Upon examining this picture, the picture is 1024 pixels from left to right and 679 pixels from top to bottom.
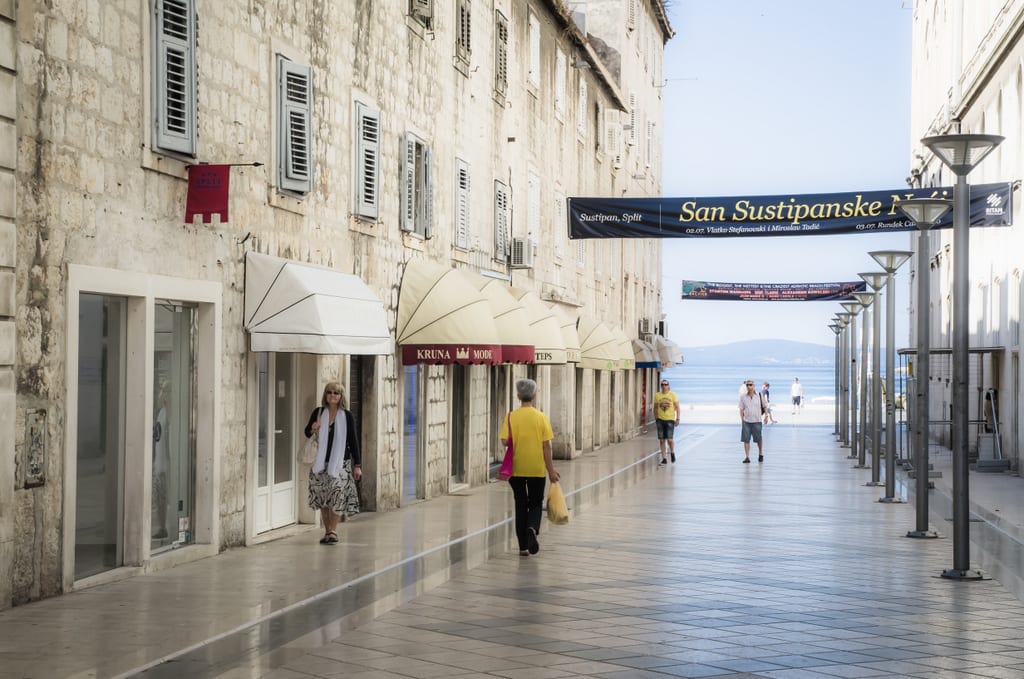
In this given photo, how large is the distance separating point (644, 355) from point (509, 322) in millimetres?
23852

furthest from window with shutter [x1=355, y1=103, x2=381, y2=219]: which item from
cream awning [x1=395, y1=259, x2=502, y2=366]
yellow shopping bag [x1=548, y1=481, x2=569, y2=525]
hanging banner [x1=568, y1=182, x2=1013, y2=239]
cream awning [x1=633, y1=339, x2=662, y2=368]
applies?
cream awning [x1=633, y1=339, x2=662, y2=368]

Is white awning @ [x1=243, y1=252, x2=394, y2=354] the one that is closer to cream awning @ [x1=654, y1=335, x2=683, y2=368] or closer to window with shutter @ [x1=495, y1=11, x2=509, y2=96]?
window with shutter @ [x1=495, y1=11, x2=509, y2=96]

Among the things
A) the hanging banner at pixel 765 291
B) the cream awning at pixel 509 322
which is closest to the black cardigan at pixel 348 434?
the cream awning at pixel 509 322

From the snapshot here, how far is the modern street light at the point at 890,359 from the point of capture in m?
20.8

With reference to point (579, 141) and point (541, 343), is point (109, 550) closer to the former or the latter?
point (541, 343)

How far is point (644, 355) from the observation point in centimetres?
4575

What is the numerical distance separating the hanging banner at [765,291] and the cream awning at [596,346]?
1121 inches

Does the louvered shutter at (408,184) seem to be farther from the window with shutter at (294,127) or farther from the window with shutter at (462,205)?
the window with shutter at (294,127)

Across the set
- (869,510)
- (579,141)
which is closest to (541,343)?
(869,510)

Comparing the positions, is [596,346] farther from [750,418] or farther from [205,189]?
[205,189]

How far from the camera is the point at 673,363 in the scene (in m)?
52.2

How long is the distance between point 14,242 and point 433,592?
4.39 m

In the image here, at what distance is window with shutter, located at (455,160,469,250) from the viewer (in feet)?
74.1

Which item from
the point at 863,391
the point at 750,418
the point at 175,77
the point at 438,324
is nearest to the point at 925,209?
the point at 438,324
